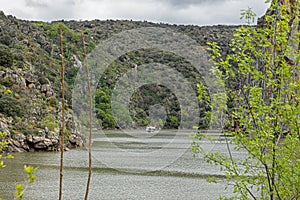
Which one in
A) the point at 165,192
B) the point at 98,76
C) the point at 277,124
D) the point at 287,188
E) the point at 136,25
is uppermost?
the point at 136,25

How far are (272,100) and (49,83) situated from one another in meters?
33.6

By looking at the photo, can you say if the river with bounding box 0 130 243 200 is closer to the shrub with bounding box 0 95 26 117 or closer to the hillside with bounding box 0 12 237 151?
the hillside with bounding box 0 12 237 151

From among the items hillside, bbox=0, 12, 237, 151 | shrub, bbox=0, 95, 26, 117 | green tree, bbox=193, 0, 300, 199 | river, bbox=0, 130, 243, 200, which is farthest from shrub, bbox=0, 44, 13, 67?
green tree, bbox=193, 0, 300, 199

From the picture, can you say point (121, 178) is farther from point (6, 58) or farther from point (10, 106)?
point (6, 58)

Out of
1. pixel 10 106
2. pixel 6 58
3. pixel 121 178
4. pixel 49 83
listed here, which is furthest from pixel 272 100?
pixel 49 83

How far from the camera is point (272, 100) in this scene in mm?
6043

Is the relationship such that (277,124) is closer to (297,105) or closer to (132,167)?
(297,105)

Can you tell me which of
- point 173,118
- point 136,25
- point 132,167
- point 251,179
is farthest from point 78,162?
point 136,25

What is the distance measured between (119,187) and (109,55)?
56.2m

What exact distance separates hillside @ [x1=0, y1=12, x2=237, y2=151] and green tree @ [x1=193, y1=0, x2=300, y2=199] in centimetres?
80

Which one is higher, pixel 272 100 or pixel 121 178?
pixel 272 100

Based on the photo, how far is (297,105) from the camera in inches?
236

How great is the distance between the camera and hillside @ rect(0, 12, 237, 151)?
30.5 metres

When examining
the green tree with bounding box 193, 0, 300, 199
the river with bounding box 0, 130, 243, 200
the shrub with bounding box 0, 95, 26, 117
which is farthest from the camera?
the shrub with bounding box 0, 95, 26, 117
